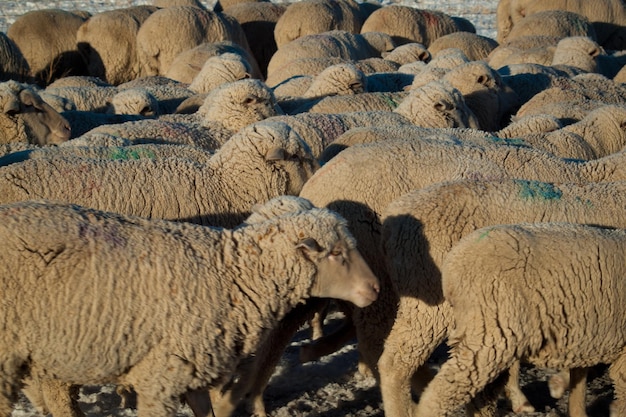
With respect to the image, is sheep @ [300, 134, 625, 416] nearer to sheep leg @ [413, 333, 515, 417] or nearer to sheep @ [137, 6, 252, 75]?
sheep leg @ [413, 333, 515, 417]

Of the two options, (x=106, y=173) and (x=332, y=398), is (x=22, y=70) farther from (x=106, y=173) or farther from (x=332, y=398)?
(x=332, y=398)

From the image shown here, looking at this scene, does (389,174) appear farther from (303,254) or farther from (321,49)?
(321,49)

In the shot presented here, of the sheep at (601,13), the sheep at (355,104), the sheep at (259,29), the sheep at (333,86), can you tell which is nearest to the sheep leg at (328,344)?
the sheep at (355,104)

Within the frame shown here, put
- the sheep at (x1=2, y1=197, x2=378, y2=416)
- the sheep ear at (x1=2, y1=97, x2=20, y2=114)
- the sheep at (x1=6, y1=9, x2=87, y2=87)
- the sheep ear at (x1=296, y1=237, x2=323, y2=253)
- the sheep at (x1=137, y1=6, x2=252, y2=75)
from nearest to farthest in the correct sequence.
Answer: the sheep at (x1=2, y1=197, x2=378, y2=416)
the sheep ear at (x1=296, y1=237, x2=323, y2=253)
the sheep ear at (x1=2, y1=97, x2=20, y2=114)
the sheep at (x1=137, y1=6, x2=252, y2=75)
the sheep at (x1=6, y1=9, x2=87, y2=87)

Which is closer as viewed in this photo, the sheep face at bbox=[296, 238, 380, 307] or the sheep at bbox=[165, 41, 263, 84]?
the sheep face at bbox=[296, 238, 380, 307]

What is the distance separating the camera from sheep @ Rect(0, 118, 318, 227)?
18.0 ft

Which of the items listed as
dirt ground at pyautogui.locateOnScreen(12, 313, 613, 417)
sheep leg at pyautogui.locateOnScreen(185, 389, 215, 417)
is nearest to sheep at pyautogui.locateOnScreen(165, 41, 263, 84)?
dirt ground at pyautogui.locateOnScreen(12, 313, 613, 417)

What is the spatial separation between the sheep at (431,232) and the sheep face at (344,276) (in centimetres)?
32

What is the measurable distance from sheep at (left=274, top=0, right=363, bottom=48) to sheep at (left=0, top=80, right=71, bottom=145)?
9.33 metres

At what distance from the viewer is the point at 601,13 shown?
64.0 ft

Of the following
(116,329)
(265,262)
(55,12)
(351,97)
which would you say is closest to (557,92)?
(351,97)

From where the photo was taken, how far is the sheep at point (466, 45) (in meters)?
16.0

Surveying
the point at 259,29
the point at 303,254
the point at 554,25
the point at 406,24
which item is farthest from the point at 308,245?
the point at 259,29

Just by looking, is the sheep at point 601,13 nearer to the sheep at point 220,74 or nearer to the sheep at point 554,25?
the sheep at point 554,25
